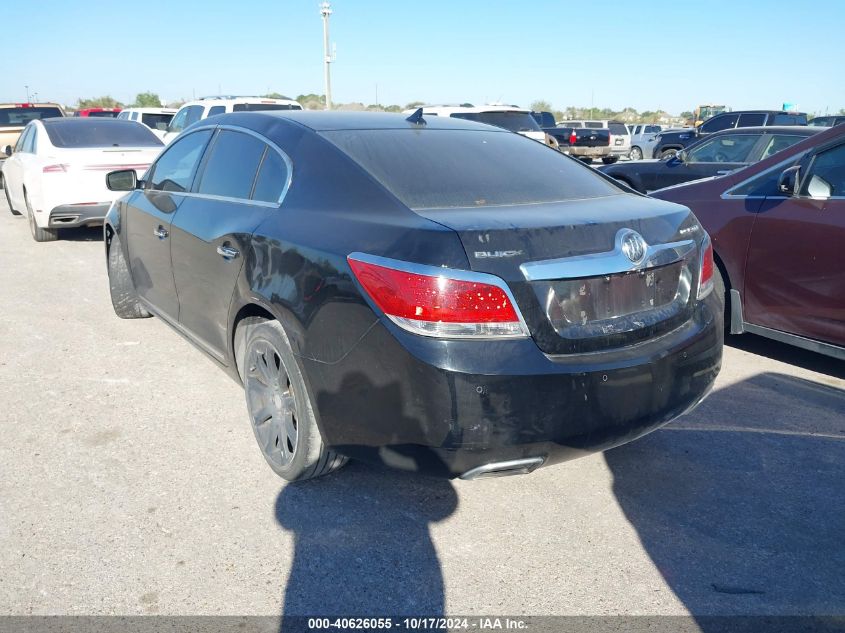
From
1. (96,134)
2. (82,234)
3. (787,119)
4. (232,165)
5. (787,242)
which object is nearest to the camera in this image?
(232,165)

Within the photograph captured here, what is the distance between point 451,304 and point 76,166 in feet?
25.8

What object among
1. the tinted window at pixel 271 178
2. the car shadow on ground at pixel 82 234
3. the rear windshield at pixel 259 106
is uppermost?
the rear windshield at pixel 259 106

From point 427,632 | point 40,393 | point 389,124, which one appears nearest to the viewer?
point 427,632

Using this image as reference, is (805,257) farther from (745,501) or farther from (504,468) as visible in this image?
(504,468)

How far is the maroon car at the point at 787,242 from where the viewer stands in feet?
14.6

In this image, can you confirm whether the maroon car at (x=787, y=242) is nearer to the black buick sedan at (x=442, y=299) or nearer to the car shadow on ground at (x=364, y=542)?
the black buick sedan at (x=442, y=299)

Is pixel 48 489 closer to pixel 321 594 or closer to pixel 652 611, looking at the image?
pixel 321 594

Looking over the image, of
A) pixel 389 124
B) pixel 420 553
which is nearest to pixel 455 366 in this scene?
pixel 420 553

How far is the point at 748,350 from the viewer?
213 inches

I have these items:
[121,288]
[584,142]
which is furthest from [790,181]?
[584,142]

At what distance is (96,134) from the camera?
9500mm

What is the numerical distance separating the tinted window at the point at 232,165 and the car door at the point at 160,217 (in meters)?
0.21

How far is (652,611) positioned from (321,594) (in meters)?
1.15

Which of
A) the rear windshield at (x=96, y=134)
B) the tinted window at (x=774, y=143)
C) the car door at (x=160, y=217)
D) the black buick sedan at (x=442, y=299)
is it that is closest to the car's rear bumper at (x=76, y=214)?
the rear windshield at (x=96, y=134)
